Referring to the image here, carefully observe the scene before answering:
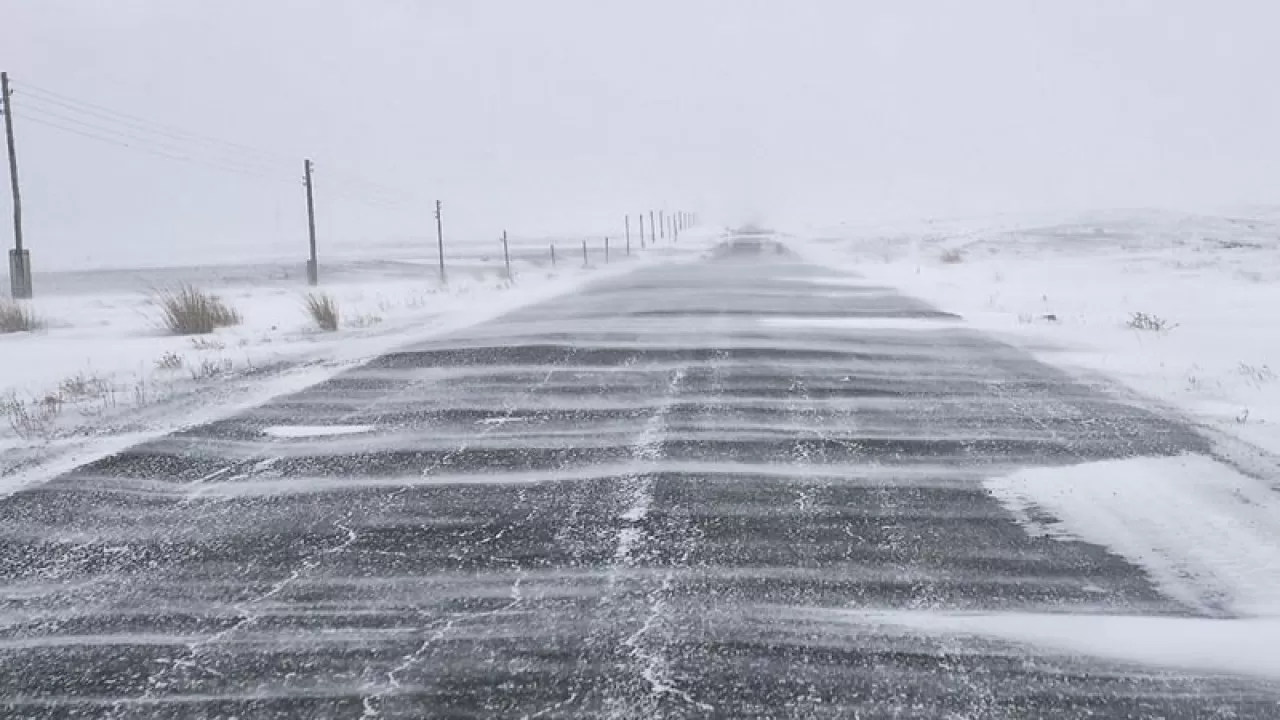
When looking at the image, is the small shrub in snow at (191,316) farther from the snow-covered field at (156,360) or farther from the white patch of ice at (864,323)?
the white patch of ice at (864,323)

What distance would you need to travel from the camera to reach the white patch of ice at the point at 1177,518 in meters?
4.16

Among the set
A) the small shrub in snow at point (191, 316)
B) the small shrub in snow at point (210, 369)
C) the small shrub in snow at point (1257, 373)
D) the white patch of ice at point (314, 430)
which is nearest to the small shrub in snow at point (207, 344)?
the small shrub in snow at point (191, 316)

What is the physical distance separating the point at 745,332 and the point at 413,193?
18828 centimetres

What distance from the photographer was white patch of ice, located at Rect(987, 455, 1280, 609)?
13.6 feet

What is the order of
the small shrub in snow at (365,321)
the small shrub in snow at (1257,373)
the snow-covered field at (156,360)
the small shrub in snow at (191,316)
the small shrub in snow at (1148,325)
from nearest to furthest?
the snow-covered field at (156,360)
the small shrub in snow at (1257,373)
the small shrub in snow at (1148,325)
the small shrub in snow at (191,316)
the small shrub in snow at (365,321)

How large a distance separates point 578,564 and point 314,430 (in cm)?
352

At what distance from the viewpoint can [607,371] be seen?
970 centimetres

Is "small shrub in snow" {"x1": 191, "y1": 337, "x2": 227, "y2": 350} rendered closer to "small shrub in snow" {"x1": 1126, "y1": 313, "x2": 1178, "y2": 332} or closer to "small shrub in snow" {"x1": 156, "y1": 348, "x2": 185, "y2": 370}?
"small shrub in snow" {"x1": 156, "y1": 348, "x2": 185, "y2": 370}

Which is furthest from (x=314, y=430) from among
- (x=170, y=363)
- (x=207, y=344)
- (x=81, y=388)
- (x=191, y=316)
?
(x=191, y=316)

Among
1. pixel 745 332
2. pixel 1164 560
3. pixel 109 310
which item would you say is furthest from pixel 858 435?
pixel 109 310

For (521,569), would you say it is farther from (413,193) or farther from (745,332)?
(413,193)

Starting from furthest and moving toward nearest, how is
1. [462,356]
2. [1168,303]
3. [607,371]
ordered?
[1168,303] → [462,356] → [607,371]

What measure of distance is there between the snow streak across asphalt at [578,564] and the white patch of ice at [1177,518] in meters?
0.18

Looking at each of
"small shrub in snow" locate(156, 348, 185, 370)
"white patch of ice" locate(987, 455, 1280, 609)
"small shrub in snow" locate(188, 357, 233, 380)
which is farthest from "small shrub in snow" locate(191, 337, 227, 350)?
"white patch of ice" locate(987, 455, 1280, 609)
